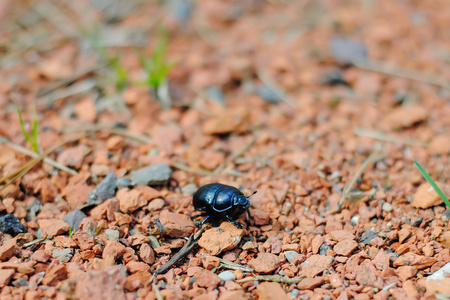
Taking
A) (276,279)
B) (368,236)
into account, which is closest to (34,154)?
(276,279)

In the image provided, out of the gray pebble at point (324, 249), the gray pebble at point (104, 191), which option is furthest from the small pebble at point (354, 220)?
the gray pebble at point (104, 191)

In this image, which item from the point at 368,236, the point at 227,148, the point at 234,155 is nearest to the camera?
the point at 368,236

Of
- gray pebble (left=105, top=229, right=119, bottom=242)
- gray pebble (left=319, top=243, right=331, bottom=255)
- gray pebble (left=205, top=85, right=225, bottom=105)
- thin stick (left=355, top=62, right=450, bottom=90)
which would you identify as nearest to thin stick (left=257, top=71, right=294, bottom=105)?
gray pebble (left=205, top=85, right=225, bottom=105)

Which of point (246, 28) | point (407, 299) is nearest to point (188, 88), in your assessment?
point (246, 28)

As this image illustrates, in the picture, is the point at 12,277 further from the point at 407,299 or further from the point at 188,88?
the point at 188,88

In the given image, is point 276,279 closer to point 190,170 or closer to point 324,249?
point 324,249

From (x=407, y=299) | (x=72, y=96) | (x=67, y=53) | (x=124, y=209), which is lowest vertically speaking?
(x=407, y=299)
